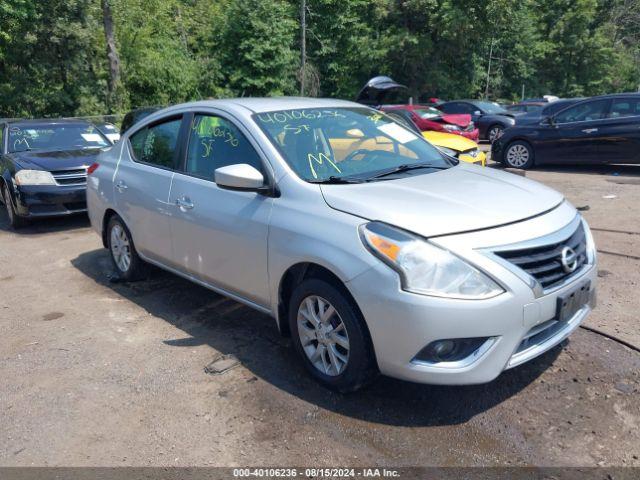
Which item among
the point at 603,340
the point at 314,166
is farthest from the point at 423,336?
the point at 603,340

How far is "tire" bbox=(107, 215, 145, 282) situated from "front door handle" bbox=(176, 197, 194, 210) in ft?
3.67

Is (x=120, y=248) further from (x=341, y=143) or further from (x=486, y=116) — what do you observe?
(x=486, y=116)

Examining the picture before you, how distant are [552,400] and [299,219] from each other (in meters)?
1.81

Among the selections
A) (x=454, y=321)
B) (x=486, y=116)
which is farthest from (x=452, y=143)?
(x=486, y=116)

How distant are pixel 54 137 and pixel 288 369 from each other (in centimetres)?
700

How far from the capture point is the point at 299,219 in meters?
3.49

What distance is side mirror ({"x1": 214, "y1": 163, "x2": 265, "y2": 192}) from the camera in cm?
364

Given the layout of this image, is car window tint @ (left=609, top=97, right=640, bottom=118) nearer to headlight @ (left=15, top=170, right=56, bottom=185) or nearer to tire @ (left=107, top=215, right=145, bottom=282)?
tire @ (left=107, top=215, right=145, bottom=282)

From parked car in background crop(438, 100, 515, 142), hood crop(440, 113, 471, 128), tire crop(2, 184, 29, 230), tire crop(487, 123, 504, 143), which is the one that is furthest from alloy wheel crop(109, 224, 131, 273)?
tire crop(487, 123, 504, 143)

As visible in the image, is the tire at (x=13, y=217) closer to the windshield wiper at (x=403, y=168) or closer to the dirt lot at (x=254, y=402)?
the dirt lot at (x=254, y=402)

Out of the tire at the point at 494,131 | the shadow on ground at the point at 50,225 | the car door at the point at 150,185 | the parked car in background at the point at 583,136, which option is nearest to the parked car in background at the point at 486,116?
the tire at the point at 494,131

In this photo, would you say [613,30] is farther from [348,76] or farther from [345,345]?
[345,345]

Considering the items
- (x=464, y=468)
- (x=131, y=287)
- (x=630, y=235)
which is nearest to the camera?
(x=464, y=468)

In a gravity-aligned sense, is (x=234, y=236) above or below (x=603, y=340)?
above
